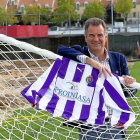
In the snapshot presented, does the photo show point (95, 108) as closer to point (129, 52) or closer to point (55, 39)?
point (55, 39)

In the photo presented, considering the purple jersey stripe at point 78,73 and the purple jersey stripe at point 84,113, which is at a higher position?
the purple jersey stripe at point 78,73

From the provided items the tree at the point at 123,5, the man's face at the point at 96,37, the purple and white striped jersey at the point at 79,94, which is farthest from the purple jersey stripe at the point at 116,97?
the tree at the point at 123,5

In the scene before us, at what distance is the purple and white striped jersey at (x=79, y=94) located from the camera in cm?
268

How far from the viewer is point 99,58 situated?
8.93 ft

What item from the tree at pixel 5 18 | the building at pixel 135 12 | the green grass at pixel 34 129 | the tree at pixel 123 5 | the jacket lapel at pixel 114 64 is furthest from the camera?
the building at pixel 135 12

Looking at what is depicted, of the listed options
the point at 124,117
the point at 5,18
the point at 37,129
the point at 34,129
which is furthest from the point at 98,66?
the point at 5,18

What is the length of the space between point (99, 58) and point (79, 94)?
1.05ft

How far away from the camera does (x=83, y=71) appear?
8.96ft

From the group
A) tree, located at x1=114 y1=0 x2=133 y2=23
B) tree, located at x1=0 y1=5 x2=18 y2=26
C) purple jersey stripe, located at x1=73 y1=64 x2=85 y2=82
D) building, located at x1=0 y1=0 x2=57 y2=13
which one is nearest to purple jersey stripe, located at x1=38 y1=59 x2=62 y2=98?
purple jersey stripe, located at x1=73 y1=64 x2=85 y2=82

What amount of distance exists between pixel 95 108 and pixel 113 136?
0.25 metres

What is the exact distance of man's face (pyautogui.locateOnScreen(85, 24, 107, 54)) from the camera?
2.60 metres

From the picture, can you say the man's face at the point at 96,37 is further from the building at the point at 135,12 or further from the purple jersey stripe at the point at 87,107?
the building at the point at 135,12

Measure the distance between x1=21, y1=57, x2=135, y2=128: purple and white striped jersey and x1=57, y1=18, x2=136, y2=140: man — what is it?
0.07 m

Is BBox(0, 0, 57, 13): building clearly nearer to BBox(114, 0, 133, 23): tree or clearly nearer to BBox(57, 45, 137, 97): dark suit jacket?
BBox(114, 0, 133, 23): tree
